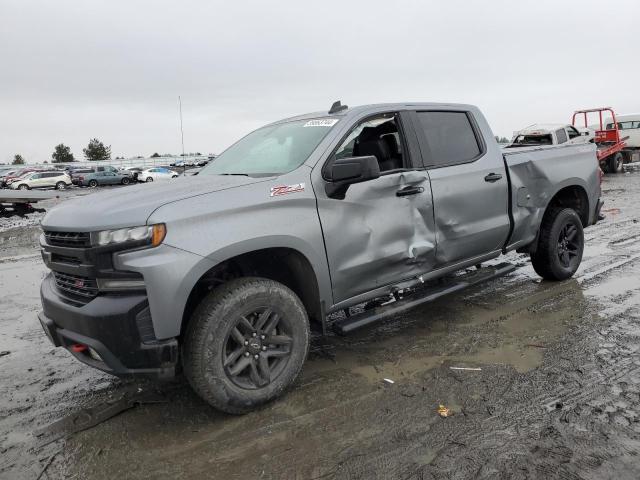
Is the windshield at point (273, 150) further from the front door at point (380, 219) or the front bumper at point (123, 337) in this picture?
the front bumper at point (123, 337)

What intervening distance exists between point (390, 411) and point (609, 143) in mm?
22778

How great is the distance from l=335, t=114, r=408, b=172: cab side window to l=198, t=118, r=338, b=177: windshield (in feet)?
1.13

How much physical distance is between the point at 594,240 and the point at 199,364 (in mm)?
7134

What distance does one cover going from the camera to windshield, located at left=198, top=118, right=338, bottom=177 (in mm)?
3590

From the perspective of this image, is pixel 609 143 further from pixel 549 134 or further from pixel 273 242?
pixel 273 242

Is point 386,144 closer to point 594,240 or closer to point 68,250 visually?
point 68,250

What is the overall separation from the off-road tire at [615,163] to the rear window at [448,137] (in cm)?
2134

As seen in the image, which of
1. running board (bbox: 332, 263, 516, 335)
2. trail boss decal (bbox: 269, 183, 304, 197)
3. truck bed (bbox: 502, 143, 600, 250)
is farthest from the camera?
truck bed (bbox: 502, 143, 600, 250)

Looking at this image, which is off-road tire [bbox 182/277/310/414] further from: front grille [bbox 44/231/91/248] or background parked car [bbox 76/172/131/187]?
background parked car [bbox 76/172/131/187]

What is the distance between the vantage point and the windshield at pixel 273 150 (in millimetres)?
3590

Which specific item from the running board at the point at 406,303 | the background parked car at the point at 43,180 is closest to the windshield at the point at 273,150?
the running board at the point at 406,303

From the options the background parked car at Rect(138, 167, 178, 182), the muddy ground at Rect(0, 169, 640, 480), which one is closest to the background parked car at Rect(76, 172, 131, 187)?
the background parked car at Rect(138, 167, 178, 182)

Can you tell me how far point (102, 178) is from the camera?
39062 mm

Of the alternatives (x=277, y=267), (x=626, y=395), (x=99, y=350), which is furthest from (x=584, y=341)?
(x=99, y=350)
